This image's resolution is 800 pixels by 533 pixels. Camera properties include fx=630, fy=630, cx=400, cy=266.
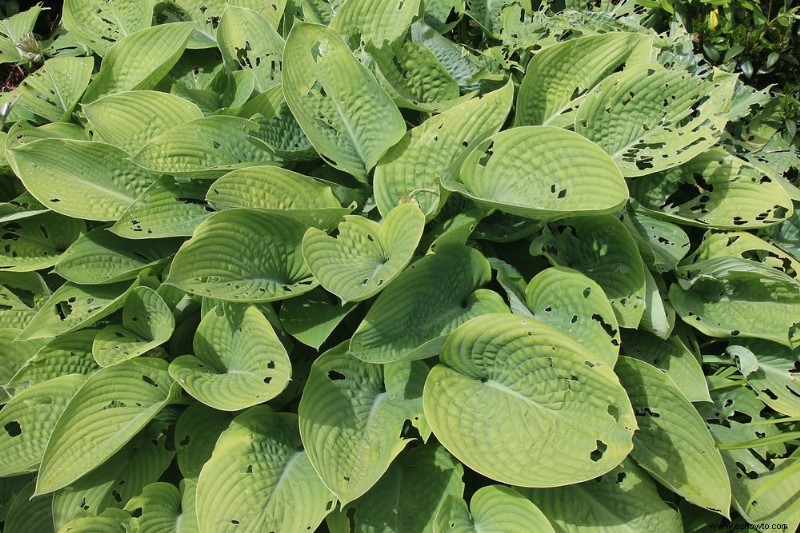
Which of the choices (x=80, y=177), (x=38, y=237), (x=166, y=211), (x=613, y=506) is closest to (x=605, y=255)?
(x=613, y=506)

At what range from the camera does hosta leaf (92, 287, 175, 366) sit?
2014mm

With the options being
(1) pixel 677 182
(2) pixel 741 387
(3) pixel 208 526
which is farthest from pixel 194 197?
(2) pixel 741 387

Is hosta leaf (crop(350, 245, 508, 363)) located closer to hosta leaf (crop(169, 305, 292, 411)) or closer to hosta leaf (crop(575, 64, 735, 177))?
hosta leaf (crop(169, 305, 292, 411))

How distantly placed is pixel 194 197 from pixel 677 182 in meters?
1.72

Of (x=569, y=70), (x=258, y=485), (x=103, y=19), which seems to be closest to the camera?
(x=258, y=485)

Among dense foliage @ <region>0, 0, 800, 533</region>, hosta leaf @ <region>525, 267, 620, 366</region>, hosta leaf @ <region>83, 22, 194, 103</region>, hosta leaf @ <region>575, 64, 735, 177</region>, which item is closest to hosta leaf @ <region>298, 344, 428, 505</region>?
dense foliage @ <region>0, 0, 800, 533</region>

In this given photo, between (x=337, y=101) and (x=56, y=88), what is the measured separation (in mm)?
1308

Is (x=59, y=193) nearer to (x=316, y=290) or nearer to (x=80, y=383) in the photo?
(x=80, y=383)

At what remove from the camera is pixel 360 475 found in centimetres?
170

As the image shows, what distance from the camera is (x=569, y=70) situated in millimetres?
2254

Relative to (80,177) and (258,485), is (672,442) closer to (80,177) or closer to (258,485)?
(258,485)

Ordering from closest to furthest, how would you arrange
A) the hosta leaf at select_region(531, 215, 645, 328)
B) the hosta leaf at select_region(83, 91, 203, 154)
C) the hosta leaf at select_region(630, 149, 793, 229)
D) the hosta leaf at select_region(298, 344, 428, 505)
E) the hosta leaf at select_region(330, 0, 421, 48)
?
the hosta leaf at select_region(298, 344, 428, 505), the hosta leaf at select_region(531, 215, 645, 328), the hosta leaf at select_region(630, 149, 793, 229), the hosta leaf at select_region(83, 91, 203, 154), the hosta leaf at select_region(330, 0, 421, 48)

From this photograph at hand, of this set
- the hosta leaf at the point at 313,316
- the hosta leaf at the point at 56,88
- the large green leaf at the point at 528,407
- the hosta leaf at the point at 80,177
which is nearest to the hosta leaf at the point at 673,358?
the large green leaf at the point at 528,407

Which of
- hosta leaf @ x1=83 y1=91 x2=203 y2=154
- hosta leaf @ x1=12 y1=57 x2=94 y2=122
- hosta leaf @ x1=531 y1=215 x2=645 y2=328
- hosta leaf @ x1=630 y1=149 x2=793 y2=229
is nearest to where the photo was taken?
hosta leaf @ x1=531 y1=215 x2=645 y2=328
